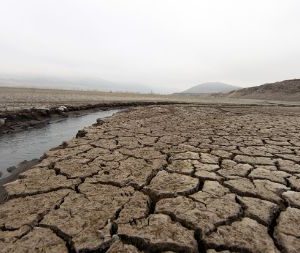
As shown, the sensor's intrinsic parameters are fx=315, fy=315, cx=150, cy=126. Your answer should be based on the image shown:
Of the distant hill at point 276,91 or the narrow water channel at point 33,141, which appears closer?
the narrow water channel at point 33,141

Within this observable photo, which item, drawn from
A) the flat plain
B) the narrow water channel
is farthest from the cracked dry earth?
the flat plain

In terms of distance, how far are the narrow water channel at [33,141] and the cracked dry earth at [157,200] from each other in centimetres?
121

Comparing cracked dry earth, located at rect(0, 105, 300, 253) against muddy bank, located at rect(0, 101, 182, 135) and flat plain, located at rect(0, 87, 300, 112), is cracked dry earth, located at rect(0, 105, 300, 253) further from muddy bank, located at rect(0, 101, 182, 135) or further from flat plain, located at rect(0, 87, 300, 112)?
flat plain, located at rect(0, 87, 300, 112)

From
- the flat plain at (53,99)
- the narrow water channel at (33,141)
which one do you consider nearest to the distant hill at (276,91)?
the flat plain at (53,99)

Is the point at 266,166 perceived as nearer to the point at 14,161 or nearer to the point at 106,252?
the point at 106,252

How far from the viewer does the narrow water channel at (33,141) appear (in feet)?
16.7

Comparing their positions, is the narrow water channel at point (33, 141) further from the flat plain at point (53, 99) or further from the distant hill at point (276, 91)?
the distant hill at point (276, 91)

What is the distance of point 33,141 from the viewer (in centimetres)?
629

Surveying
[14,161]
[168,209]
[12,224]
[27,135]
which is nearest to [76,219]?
[12,224]

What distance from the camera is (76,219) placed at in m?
2.24

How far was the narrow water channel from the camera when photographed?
5.08 meters

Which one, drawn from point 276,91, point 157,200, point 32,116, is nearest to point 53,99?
point 32,116

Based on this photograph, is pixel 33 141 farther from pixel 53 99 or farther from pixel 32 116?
pixel 53 99

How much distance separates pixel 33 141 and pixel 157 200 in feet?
14.6
